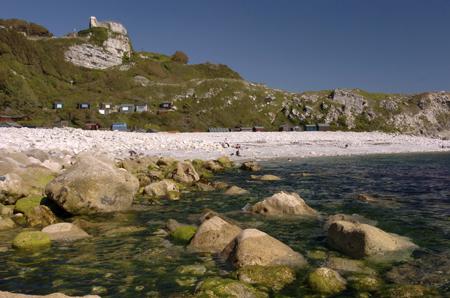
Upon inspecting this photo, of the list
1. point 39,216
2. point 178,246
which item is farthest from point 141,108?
point 178,246

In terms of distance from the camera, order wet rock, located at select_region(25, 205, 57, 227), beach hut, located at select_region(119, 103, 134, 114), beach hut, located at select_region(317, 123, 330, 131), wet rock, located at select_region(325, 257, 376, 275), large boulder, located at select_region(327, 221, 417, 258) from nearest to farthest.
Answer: wet rock, located at select_region(325, 257, 376, 275)
large boulder, located at select_region(327, 221, 417, 258)
wet rock, located at select_region(25, 205, 57, 227)
beach hut, located at select_region(119, 103, 134, 114)
beach hut, located at select_region(317, 123, 330, 131)

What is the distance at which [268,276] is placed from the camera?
9547 mm

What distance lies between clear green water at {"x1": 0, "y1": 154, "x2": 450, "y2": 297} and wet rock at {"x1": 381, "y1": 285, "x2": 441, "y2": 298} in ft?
1.30

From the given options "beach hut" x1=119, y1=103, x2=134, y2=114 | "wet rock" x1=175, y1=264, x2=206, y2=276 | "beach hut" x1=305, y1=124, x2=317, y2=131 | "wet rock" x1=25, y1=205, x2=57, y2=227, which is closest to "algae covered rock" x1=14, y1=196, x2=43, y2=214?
"wet rock" x1=25, y1=205, x2=57, y2=227

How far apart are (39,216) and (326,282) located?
1100 cm

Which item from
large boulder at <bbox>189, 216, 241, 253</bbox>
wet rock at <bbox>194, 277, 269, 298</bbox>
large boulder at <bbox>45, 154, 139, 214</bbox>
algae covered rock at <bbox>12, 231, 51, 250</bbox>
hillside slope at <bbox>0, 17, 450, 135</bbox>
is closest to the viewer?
wet rock at <bbox>194, 277, 269, 298</bbox>

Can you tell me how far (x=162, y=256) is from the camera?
1148 centimetres

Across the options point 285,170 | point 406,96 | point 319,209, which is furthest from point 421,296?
point 406,96

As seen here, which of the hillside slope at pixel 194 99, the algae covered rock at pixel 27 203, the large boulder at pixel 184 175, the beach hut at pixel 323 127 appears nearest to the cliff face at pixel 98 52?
the hillside slope at pixel 194 99

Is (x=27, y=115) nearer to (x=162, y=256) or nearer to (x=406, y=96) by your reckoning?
(x=162, y=256)

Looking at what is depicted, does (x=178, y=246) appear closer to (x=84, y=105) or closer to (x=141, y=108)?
(x=84, y=105)

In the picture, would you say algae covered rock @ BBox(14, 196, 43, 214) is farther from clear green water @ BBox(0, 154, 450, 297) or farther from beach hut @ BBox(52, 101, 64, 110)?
beach hut @ BBox(52, 101, 64, 110)

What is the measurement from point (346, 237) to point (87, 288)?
7190mm

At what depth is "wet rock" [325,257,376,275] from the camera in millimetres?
10109
